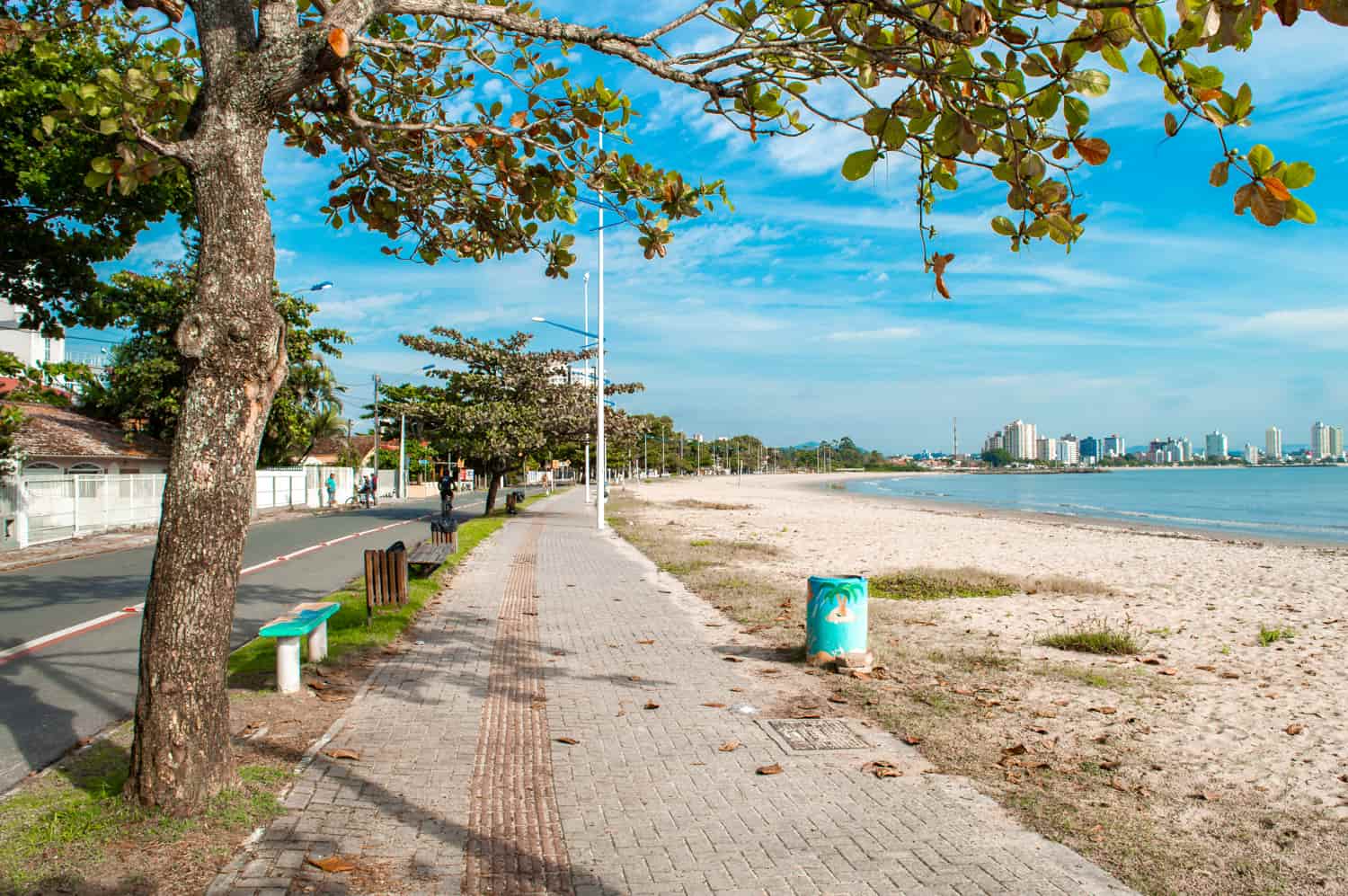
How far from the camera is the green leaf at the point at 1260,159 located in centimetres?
251

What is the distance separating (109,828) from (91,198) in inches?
469

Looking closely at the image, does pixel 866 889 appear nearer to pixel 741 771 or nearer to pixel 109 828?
pixel 741 771

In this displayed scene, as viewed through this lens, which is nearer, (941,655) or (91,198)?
(941,655)

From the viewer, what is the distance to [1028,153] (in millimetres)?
3363

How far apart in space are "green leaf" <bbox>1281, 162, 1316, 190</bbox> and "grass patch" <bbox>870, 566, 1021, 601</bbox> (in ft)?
33.4

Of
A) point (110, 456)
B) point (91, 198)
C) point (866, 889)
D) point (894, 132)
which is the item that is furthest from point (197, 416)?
point (110, 456)

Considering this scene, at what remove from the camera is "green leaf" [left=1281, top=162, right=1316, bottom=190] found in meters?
2.45

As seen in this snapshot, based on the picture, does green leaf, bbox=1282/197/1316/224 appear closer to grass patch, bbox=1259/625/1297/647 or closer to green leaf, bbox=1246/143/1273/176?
green leaf, bbox=1246/143/1273/176

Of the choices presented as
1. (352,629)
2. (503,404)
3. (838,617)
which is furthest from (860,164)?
(503,404)

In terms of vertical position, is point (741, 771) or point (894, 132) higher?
point (894, 132)

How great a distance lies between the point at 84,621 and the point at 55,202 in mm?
6775

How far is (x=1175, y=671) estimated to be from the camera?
25.6 feet

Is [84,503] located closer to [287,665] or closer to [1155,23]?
[287,665]

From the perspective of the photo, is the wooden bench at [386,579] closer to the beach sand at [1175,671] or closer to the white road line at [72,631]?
the white road line at [72,631]
